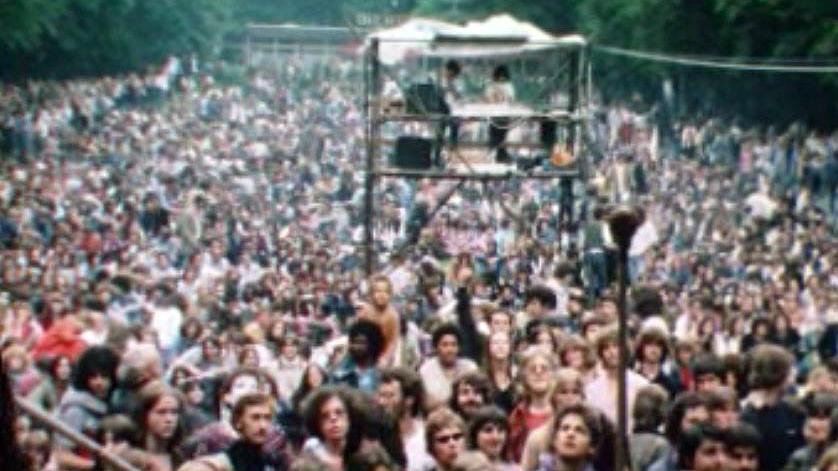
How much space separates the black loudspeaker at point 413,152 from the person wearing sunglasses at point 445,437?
1315 cm

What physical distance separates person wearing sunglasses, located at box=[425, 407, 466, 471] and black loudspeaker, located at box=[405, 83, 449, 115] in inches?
520

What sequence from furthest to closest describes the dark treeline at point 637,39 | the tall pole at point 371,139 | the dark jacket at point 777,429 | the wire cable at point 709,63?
the dark treeline at point 637,39 < the wire cable at point 709,63 < the tall pole at point 371,139 < the dark jacket at point 777,429

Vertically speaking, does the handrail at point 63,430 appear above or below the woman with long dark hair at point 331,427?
above

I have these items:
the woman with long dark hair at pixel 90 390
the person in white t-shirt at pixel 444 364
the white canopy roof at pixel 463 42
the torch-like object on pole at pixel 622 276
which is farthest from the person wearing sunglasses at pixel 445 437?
the white canopy roof at pixel 463 42

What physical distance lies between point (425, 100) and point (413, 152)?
1.87ft

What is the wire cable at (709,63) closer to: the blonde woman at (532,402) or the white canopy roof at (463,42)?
the white canopy roof at (463,42)

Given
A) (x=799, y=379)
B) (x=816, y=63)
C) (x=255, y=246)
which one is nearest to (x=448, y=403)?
(x=799, y=379)

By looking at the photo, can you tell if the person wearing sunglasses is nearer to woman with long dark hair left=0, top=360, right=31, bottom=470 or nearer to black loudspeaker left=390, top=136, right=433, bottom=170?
woman with long dark hair left=0, top=360, right=31, bottom=470

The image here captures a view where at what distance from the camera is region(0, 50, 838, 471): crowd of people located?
1008cm

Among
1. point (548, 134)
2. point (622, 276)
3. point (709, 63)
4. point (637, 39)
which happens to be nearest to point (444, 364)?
point (622, 276)

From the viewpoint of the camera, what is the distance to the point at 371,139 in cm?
2212

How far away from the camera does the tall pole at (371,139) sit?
21281mm

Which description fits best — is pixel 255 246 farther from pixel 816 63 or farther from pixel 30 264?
pixel 816 63

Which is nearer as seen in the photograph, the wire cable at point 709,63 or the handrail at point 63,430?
the handrail at point 63,430
